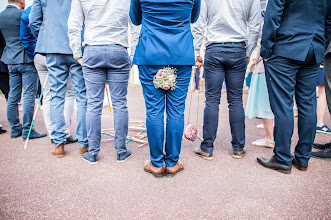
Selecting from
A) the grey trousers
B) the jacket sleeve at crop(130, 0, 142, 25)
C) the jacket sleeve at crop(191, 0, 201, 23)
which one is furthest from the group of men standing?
the jacket sleeve at crop(191, 0, 201, 23)

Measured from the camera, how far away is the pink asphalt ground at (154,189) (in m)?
1.76

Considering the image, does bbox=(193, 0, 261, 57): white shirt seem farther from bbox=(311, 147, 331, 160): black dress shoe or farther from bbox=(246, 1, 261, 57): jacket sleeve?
bbox=(311, 147, 331, 160): black dress shoe

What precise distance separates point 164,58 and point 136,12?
561mm

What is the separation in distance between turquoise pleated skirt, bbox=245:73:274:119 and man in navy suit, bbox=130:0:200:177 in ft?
4.82

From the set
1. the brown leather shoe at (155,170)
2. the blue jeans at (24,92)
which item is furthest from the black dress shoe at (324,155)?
the blue jeans at (24,92)

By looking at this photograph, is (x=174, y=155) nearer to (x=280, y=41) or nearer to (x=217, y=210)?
(x=217, y=210)

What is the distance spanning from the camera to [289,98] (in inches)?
94.0

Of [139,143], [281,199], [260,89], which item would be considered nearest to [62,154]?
[139,143]

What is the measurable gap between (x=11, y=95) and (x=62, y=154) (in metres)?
1.69

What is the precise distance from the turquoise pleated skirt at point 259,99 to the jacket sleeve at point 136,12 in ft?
6.27

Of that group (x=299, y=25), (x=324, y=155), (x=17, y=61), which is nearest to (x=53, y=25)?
(x=17, y=61)

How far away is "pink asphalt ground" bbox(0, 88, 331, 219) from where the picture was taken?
176cm

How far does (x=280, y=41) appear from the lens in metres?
2.32

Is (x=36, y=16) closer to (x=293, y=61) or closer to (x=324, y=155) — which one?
(x=293, y=61)
